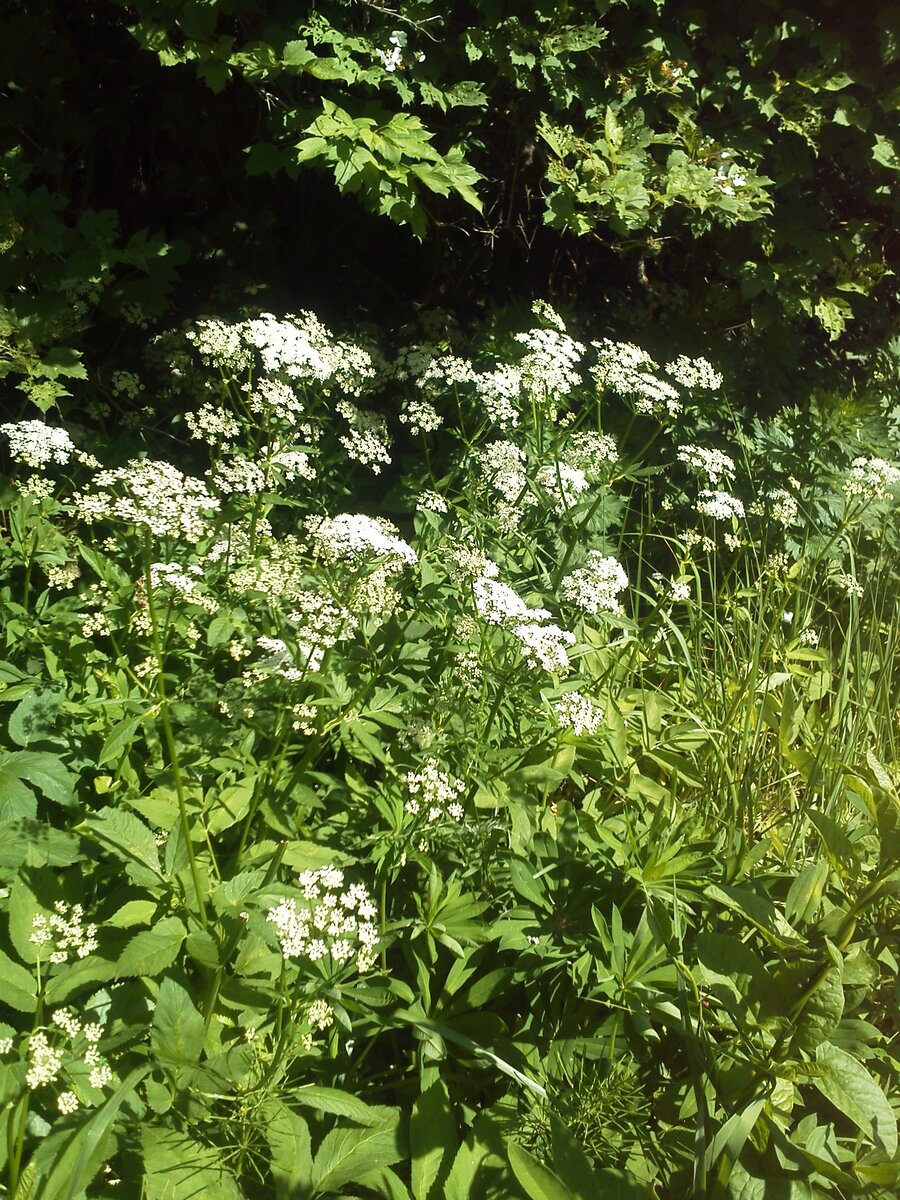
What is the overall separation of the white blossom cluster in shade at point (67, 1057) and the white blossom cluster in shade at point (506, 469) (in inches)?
78.8

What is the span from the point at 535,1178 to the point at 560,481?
2037mm

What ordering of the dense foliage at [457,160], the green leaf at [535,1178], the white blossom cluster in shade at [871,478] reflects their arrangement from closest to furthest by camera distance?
the green leaf at [535,1178], the dense foliage at [457,160], the white blossom cluster in shade at [871,478]

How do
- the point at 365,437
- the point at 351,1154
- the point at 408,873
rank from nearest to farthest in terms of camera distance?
1. the point at 351,1154
2. the point at 408,873
3. the point at 365,437

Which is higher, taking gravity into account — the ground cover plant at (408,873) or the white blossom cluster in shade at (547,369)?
the white blossom cluster in shade at (547,369)

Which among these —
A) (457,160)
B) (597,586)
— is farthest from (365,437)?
(457,160)

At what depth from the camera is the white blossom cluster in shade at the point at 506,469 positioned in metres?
3.17

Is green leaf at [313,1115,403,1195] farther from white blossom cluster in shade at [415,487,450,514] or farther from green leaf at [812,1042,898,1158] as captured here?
white blossom cluster in shade at [415,487,450,514]

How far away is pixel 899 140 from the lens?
4645 millimetres

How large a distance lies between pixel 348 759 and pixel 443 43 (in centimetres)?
294

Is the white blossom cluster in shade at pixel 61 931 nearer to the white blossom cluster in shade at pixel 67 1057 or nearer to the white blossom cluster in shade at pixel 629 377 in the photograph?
the white blossom cluster in shade at pixel 67 1057

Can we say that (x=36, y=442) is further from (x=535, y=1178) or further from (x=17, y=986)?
(x=535, y=1178)

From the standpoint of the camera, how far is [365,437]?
136 inches

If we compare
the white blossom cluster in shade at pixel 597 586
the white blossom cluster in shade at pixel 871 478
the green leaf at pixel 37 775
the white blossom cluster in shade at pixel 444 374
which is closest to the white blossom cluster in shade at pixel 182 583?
the green leaf at pixel 37 775

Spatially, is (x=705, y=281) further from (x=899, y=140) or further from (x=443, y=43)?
(x=443, y=43)
